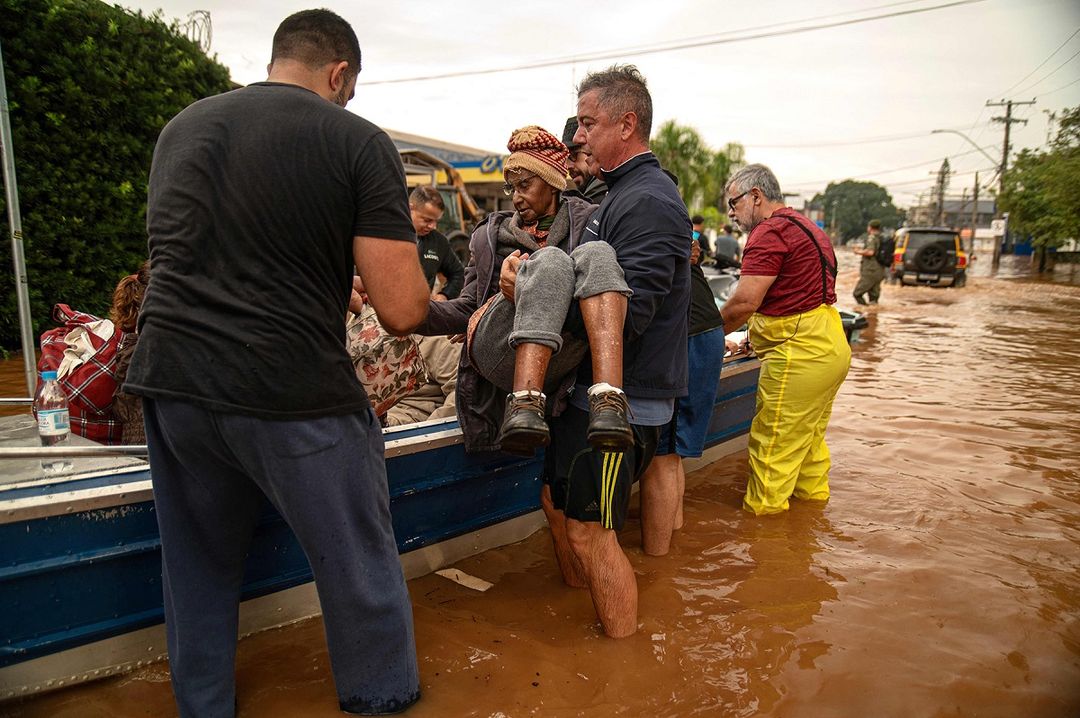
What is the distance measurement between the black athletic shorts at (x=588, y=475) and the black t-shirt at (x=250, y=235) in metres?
1.02

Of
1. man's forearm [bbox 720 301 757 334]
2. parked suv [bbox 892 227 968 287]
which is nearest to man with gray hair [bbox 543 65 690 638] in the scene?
man's forearm [bbox 720 301 757 334]

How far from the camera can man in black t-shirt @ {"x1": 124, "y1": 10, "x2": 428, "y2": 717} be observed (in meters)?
1.88

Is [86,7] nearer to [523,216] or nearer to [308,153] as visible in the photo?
[523,216]

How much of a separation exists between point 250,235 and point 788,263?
302cm

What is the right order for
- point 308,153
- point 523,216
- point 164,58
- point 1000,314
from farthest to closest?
point 1000,314 < point 164,58 < point 523,216 < point 308,153

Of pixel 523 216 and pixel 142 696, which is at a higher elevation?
pixel 523 216

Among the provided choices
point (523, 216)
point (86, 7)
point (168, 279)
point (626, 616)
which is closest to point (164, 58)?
point (86, 7)

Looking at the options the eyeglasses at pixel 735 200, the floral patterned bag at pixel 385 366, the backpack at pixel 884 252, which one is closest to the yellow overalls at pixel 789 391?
the eyeglasses at pixel 735 200

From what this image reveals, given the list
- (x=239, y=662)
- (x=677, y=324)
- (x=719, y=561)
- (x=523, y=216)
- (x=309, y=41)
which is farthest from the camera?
(x=719, y=561)

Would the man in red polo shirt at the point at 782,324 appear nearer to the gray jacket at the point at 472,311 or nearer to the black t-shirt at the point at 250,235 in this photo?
the gray jacket at the point at 472,311

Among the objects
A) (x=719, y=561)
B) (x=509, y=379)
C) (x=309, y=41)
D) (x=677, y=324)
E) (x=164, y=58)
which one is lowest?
(x=719, y=561)

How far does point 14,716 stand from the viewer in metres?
2.19

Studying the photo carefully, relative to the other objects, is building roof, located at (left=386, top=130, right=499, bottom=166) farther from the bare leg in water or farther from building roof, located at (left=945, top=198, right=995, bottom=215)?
building roof, located at (left=945, top=198, right=995, bottom=215)

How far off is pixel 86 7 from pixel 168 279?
270 inches
